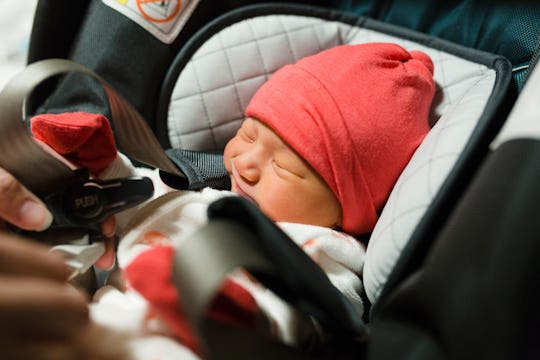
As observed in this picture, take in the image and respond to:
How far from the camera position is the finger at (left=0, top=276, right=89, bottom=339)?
0.37m

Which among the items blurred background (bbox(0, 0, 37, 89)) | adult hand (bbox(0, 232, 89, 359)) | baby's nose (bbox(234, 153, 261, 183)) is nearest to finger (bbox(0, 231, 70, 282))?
adult hand (bbox(0, 232, 89, 359))

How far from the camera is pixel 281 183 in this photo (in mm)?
755

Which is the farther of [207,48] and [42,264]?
[207,48]

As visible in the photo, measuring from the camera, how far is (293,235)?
0.74 m

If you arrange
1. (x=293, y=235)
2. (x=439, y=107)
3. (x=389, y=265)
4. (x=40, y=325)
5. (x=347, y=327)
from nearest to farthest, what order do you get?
(x=40, y=325)
(x=347, y=327)
(x=389, y=265)
(x=293, y=235)
(x=439, y=107)

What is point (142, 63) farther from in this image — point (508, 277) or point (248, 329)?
point (508, 277)

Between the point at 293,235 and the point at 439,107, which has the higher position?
the point at 439,107

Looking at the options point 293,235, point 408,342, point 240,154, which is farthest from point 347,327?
point 240,154

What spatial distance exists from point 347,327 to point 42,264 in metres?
0.29

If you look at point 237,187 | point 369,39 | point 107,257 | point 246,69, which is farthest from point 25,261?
point 369,39

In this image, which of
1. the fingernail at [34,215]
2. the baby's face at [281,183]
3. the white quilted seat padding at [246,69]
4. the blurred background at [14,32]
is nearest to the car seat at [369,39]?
the white quilted seat padding at [246,69]

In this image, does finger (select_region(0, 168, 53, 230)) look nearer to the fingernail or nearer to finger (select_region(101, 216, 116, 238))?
the fingernail

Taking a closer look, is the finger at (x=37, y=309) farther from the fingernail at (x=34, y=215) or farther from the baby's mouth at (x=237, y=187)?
the baby's mouth at (x=237, y=187)

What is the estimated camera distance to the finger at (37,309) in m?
0.37
